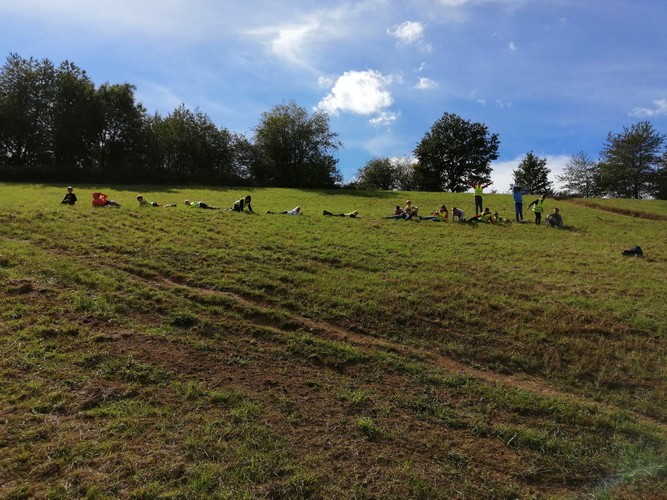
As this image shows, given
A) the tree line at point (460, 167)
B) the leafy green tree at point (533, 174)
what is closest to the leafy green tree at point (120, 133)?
the tree line at point (460, 167)

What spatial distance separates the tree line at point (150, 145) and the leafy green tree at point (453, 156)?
1866 cm

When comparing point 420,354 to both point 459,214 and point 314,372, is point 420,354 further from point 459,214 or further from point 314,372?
point 459,214

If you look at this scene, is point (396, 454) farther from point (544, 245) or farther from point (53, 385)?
point (544, 245)

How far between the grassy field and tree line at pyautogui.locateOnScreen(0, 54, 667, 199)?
34.5 metres

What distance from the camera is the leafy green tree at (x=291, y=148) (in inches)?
2082

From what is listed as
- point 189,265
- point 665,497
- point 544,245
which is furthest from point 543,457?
point 544,245

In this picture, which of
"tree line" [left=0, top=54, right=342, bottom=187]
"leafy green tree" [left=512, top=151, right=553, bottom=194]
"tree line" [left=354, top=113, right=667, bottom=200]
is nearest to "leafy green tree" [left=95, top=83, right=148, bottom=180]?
"tree line" [left=0, top=54, right=342, bottom=187]

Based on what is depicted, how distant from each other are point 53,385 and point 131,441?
1.92m

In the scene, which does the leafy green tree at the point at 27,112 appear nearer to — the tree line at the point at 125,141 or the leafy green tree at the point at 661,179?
the tree line at the point at 125,141

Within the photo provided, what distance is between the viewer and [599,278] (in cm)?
1385

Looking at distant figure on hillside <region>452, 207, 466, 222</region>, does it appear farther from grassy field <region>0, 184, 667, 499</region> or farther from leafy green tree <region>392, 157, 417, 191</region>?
leafy green tree <region>392, 157, 417, 191</region>

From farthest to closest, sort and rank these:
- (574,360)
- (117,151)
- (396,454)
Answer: (117,151) < (574,360) < (396,454)

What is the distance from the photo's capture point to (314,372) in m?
7.64

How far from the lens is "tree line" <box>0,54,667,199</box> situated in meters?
44.4
